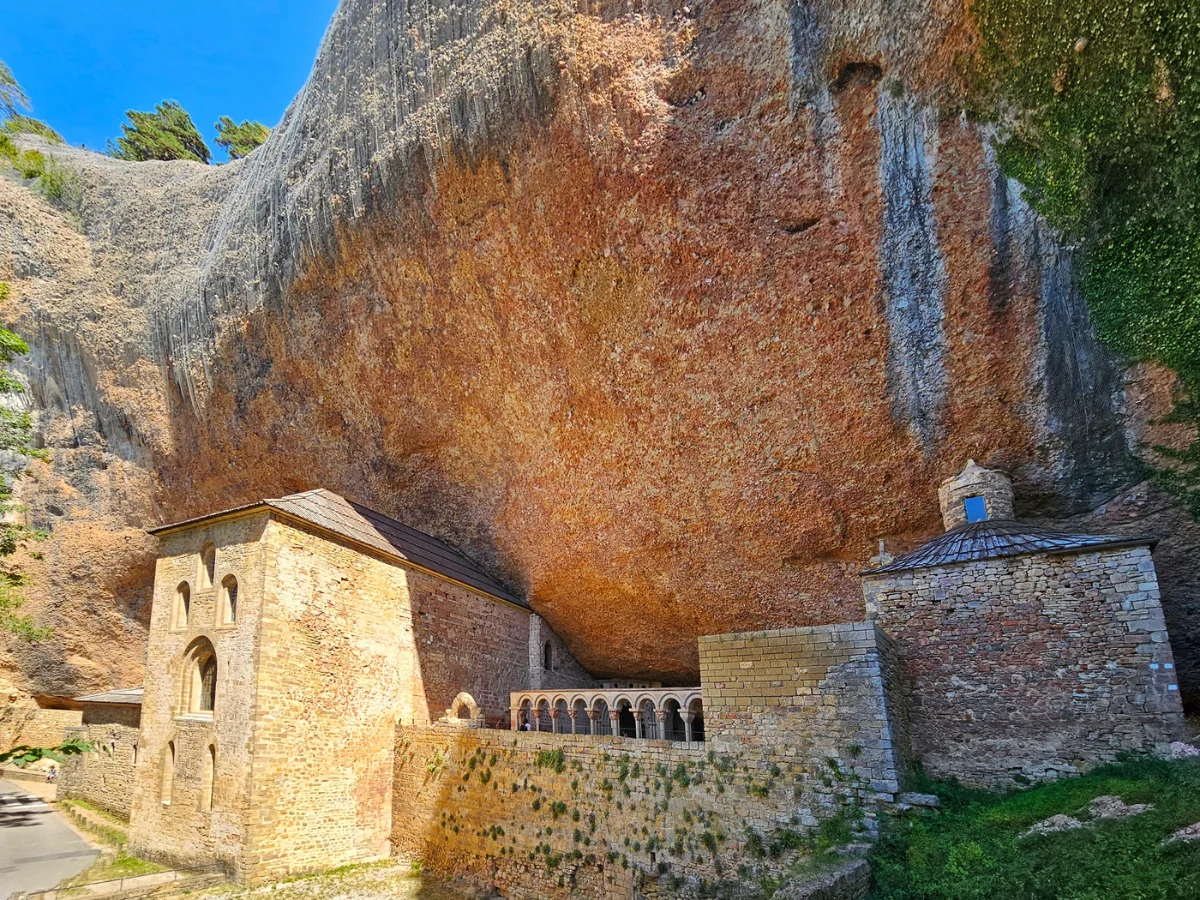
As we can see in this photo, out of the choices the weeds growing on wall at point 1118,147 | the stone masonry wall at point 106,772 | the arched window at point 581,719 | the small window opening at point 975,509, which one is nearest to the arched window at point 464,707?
the arched window at point 581,719

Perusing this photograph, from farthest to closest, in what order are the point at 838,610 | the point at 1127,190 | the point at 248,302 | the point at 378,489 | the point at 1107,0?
the point at 378,489
the point at 248,302
the point at 838,610
the point at 1127,190
the point at 1107,0

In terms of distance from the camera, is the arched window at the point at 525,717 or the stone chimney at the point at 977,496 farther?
the arched window at the point at 525,717

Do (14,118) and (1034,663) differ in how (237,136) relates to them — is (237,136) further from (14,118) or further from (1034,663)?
(1034,663)

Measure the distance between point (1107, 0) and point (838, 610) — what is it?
10.7m

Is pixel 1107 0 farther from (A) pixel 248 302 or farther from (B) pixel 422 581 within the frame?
(A) pixel 248 302

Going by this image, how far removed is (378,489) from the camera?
1772cm

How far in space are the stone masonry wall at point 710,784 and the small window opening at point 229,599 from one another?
566 cm

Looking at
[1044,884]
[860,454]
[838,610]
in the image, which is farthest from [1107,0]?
[838,610]

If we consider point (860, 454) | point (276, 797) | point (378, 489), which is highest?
point (378, 489)

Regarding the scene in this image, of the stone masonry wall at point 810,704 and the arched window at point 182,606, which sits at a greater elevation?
the arched window at point 182,606

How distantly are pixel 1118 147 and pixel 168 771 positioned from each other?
18437 millimetres

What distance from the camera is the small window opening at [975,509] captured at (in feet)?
35.3

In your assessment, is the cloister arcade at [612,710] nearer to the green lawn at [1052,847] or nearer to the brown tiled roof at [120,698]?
the green lawn at [1052,847]

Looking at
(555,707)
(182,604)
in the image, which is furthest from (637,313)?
(182,604)
